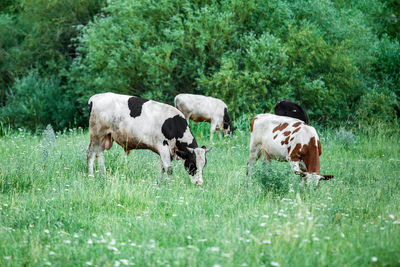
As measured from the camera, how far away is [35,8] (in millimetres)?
26250

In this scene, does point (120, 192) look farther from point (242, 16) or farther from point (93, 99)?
point (242, 16)

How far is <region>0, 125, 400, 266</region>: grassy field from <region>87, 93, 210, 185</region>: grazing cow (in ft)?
1.38

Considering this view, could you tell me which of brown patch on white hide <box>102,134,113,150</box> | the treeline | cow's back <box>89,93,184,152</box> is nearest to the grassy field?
brown patch on white hide <box>102,134,113,150</box>

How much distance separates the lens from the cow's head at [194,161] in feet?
27.8

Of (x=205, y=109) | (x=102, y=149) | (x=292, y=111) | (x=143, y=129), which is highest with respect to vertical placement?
(x=143, y=129)

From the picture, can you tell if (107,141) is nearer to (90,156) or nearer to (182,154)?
(90,156)

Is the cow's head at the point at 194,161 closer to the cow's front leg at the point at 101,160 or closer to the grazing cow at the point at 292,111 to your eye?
the cow's front leg at the point at 101,160

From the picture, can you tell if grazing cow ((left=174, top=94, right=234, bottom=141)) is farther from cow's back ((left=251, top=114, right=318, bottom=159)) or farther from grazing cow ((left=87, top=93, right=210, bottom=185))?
grazing cow ((left=87, top=93, right=210, bottom=185))

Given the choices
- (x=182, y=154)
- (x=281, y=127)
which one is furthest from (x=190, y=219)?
(x=281, y=127)

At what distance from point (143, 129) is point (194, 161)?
1247 mm

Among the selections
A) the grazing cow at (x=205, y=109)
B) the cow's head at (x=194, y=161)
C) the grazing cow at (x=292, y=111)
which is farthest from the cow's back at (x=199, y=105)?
the cow's head at (x=194, y=161)

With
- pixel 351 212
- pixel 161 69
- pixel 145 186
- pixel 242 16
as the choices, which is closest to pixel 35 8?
pixel 161 69

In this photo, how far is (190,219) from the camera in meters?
6.15

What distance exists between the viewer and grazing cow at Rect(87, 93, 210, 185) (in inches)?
354
